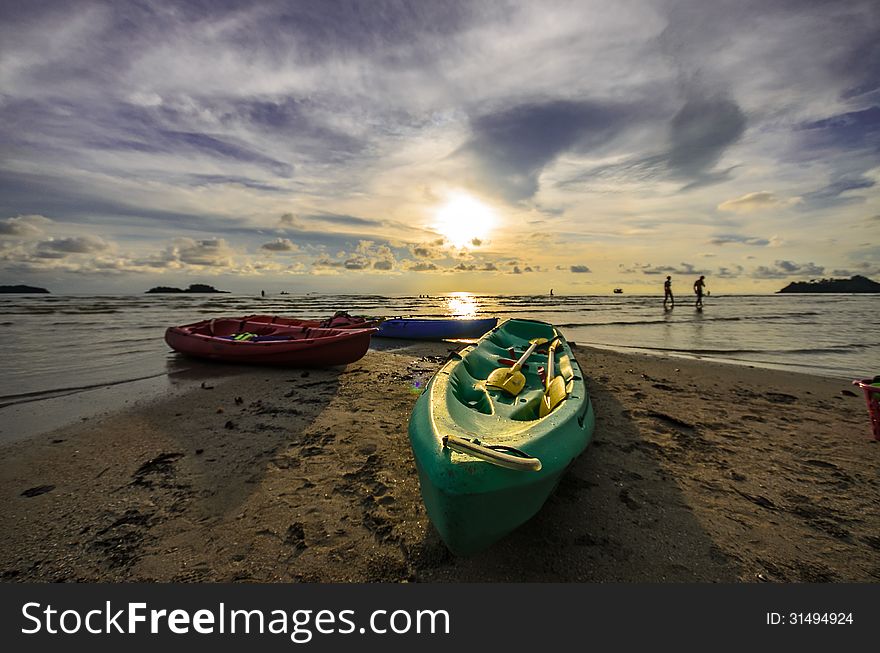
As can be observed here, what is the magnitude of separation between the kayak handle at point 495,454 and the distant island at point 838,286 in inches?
6233

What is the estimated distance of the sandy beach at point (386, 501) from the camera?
2.74m

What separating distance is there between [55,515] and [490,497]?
3.93m

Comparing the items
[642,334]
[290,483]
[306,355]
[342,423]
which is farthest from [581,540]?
[642,334]

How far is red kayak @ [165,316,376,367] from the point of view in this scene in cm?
870

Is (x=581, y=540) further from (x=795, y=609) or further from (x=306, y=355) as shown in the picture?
(x=306, y=355)

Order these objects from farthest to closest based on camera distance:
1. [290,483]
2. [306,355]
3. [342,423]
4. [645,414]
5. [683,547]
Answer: [306,355], [645,414], [342,423], [290,483], [683,547]

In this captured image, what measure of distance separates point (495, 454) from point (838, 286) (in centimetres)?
16579

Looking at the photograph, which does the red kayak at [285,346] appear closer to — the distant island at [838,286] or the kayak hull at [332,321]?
the kayak hull at [332,321]

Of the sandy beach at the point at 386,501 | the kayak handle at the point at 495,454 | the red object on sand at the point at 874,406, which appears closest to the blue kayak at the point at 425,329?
the sandy beach at the point at 386,501

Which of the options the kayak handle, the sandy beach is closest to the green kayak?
the kayak handle

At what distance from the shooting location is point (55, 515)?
10.9ft

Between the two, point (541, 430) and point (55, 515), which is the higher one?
point (541, 430)

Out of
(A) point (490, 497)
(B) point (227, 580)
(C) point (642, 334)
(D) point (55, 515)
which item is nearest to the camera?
(A) point (490, 497)

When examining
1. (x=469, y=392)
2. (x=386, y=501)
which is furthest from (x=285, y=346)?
(x=386, y=501)
